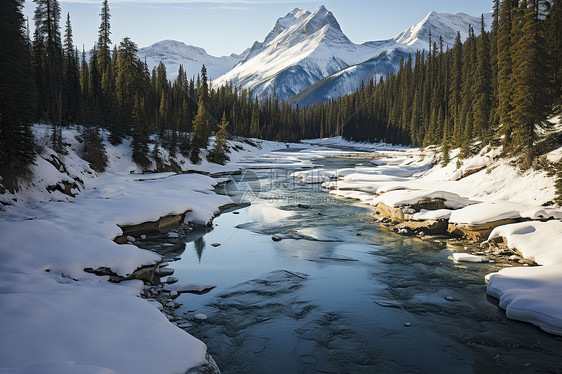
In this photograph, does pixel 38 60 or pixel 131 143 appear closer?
pixel 131 143

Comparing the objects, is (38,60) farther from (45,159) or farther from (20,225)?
(20,225)

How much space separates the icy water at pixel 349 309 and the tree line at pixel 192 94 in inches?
437

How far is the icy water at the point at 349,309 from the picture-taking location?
7574mm


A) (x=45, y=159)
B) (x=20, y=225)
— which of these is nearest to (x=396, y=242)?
(x=20, y=225)

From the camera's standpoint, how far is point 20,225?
11.4 meters

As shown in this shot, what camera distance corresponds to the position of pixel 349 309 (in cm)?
992

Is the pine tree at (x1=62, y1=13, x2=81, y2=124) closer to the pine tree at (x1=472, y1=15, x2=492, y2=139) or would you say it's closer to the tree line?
the tree line

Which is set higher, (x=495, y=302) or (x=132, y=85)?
(x=132, y=85)

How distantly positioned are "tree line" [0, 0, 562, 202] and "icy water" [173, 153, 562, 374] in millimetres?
11088

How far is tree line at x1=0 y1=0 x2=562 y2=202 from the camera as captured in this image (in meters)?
23.0

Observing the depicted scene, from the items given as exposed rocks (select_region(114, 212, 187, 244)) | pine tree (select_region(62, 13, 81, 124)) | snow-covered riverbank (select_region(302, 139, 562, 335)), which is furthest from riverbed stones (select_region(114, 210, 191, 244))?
pine tree (select_region(62, 13, 81, 124))

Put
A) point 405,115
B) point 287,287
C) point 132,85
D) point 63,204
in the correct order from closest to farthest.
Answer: point 287,287
point 63,204
point 132,85
point 405,115

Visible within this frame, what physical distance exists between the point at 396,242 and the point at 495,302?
6325 mm

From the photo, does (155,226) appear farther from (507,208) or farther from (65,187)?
(507,208)
